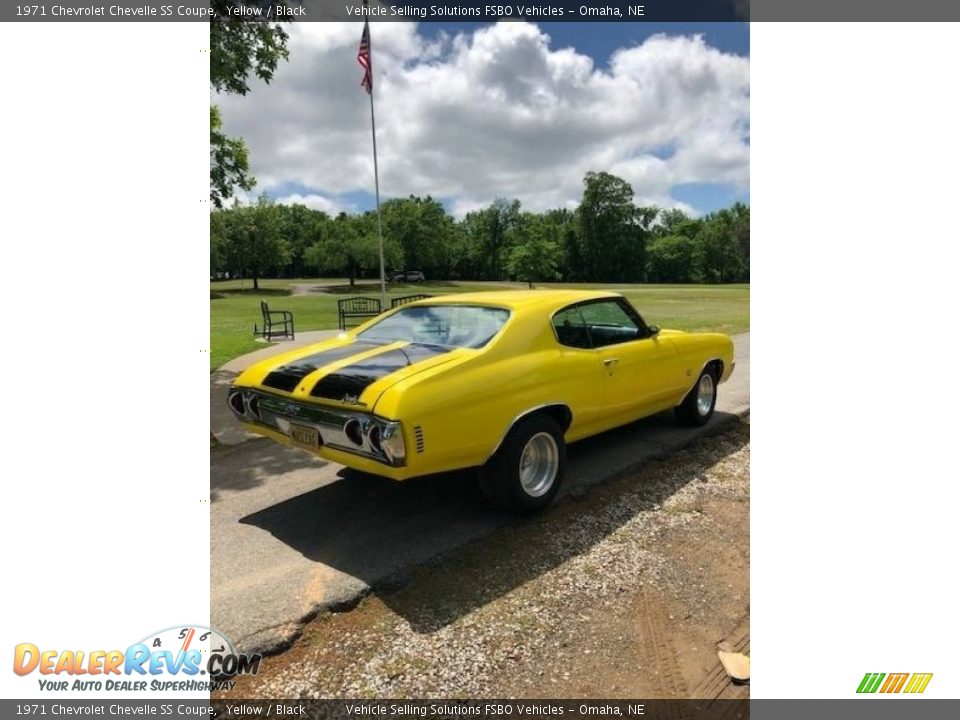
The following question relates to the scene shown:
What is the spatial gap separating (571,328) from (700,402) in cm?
228

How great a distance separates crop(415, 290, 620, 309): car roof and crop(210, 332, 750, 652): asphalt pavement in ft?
4.42

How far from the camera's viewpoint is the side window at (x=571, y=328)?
13.3ft

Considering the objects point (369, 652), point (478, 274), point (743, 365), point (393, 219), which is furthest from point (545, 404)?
point (478, 274)

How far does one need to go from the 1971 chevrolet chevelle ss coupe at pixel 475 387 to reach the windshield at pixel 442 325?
0.01 metres

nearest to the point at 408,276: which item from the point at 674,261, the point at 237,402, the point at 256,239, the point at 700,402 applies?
the point at 256,239

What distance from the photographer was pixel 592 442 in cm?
521

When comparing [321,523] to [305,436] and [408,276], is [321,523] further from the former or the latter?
[408,276]

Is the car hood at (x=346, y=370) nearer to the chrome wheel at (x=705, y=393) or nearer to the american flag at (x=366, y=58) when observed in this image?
the chrome wheel at (x=705, y=393)

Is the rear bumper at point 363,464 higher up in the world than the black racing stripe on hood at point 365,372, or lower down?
lower down

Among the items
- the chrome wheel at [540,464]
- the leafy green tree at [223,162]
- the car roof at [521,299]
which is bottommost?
the chrome wheel at [540,464]

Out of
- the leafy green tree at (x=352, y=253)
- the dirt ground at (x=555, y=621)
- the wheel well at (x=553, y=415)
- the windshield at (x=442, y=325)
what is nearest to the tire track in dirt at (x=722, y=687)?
the dirt ground at (x=555, y=621)

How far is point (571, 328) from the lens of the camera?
417 centimetres

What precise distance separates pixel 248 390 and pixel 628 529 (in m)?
2.65
